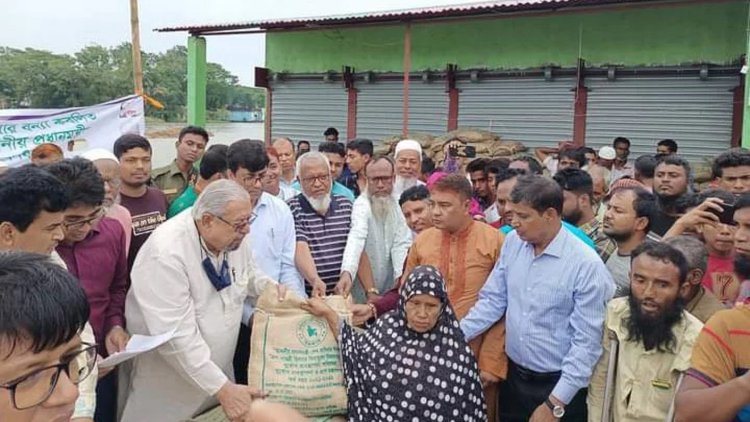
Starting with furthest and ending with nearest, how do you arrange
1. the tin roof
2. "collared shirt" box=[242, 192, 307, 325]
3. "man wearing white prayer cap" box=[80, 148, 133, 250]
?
the tin roof
"collared shirt" box=[242, 192, 307, 325]
"man wearing white prayer cap" box=[80, 148, 133, 250]

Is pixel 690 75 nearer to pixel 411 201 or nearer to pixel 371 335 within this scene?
pixel 411 201

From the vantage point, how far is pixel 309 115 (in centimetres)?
1456

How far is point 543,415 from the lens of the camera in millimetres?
3002

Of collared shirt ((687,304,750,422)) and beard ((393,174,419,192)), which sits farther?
beard ((393,174,419,192))

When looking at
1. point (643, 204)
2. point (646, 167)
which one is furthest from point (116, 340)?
point (646, 167)

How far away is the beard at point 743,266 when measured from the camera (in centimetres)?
266

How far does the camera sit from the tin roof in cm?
961

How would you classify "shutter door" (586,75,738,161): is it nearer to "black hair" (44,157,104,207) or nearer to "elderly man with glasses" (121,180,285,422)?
"elderly man with glasses" (121,180,285,422)

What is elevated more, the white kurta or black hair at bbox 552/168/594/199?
black hair at bbox 552/168/594/199

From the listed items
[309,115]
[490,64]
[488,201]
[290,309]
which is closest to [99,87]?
[309,115]

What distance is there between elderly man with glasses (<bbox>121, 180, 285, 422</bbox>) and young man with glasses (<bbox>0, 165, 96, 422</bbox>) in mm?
561

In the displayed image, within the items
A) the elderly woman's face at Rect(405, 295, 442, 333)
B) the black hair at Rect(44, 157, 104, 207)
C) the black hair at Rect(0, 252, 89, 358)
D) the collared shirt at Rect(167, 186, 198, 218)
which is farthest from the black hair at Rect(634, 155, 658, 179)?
the black hair at Rect(0, 252, 89, 358)

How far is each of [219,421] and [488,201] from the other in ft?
11.0

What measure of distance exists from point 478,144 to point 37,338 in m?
10.7
